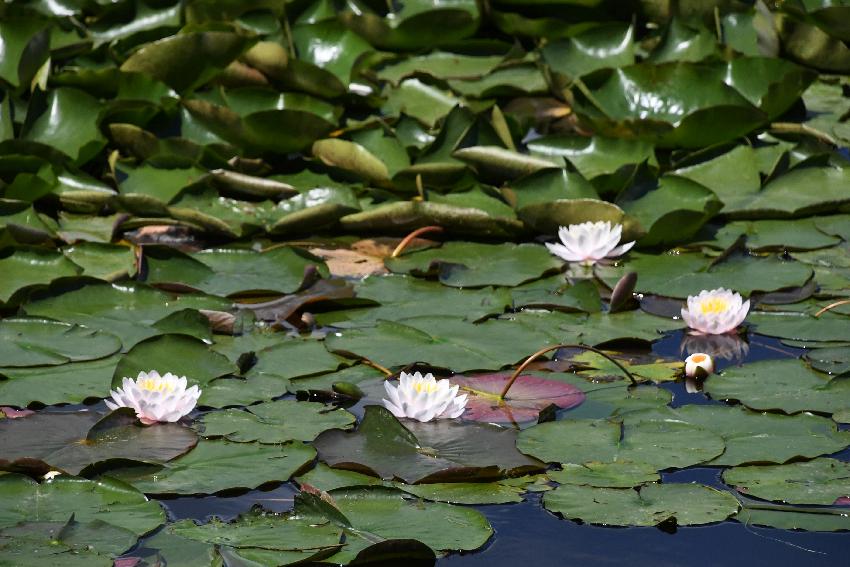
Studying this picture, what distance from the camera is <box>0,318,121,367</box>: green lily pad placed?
288 centimetres

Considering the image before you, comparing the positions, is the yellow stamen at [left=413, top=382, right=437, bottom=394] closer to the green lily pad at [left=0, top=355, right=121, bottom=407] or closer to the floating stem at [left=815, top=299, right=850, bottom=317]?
the green lily pad at [left=0, top=355, right=121, bottom=407]

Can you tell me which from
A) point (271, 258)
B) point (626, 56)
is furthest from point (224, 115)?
point (626, 56)

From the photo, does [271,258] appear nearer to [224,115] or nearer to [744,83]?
[224,115]

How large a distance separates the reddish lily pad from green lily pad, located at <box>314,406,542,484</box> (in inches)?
3.8

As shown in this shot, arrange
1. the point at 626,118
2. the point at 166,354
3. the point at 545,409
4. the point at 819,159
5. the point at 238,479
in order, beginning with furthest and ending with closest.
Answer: the point at 626,118, the point at 819,159, the point at 166,354, the point at 545,409, the point at 238,479

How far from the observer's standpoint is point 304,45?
502 centimetres

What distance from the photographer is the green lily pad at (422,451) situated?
92.9 inches

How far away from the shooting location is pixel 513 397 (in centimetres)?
273

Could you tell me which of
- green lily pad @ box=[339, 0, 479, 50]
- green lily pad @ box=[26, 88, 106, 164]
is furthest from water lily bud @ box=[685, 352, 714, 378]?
green lily pad @ box=[339, 0, 479, 50]

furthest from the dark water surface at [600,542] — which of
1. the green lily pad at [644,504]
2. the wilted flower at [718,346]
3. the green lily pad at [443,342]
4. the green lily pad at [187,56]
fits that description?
the green lily pad at [187,56]

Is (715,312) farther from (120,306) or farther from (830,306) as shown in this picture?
(120,306)

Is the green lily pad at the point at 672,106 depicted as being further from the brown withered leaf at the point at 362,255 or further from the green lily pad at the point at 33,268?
the green lily pad at the point at 33,268

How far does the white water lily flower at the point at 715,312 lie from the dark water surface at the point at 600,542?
37.2 inches

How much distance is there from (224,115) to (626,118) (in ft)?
4.79
